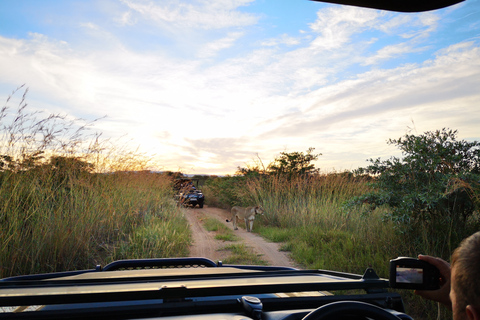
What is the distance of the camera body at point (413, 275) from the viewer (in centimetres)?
121

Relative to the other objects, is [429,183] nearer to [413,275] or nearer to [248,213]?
[413,275]

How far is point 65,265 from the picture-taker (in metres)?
4.95

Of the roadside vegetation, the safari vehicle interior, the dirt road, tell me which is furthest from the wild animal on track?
the safari vehicle interior

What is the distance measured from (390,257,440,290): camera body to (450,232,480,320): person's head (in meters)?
0.39

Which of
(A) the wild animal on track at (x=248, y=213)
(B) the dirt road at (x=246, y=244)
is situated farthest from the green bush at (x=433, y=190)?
(A) the wild animal on track at (x=248, y=213)

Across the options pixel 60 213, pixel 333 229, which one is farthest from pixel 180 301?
pixel 333 229

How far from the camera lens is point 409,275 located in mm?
1217

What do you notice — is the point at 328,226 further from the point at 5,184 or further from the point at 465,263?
the point at 465,263

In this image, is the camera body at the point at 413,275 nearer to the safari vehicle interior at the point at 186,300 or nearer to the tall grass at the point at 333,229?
the safari vehicle interior at the point at 186,300

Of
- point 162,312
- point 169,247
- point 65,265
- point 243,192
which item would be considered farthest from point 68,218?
point 243,192

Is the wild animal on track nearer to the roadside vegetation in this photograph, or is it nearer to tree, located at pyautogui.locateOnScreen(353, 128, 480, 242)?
the roadside vegetation

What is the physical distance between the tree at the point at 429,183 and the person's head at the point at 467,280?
4.91 metres

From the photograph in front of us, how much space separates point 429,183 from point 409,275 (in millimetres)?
4919

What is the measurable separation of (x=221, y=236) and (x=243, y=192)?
662cm
